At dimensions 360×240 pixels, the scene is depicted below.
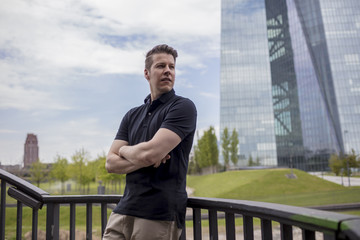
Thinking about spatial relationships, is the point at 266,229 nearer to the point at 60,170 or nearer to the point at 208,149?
the point at 60,170

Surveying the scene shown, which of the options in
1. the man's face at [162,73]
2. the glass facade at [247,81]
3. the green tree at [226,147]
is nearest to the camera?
the man's face at [162,73]

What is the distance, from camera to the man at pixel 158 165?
4.69 feet

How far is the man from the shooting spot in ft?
4.69

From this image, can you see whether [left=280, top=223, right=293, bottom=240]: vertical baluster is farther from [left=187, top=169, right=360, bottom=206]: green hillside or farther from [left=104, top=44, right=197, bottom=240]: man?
[left=187, top=169, right=360, bottom=206]: green hillside

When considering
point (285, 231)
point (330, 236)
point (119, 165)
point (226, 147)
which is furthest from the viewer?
point (226, 147)

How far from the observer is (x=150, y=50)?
68.7 inches

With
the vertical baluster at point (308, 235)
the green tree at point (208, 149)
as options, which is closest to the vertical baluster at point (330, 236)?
the vertical baluster at point (308, 235)

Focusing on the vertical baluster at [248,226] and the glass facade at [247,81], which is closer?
the vertical baluster at [248,226]

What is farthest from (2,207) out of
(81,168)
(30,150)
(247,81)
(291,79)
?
(291,79)

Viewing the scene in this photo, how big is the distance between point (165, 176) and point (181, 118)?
278mm

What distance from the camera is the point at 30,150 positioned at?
42.2 m

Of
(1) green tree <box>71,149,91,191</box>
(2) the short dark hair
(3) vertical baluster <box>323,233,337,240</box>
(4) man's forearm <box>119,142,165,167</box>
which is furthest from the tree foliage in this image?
(3) vertical baluster <box>323,233,337,240</box>

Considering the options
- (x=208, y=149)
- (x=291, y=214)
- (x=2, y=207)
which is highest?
(x=208, y=149)

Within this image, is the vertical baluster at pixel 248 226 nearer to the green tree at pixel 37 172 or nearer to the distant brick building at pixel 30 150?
the green tree at pixel 37 172
